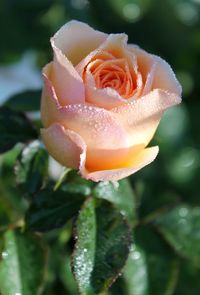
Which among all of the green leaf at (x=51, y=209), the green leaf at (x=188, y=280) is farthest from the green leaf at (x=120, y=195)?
the green leaf at (x=188, y=280)

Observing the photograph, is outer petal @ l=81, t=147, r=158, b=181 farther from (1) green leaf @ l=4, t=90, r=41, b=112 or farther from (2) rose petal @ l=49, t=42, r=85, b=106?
(1) green leaf @ l=4, t=90, r=41, b=112

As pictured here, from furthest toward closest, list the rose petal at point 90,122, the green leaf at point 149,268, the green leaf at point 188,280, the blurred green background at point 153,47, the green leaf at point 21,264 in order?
1. the blurred green background at point 153,47
2. the green leaf at point 188,280
3. the green leaf at point 149,268
4. the green leaf at point 21,264
5. the rose petal at point 90,122

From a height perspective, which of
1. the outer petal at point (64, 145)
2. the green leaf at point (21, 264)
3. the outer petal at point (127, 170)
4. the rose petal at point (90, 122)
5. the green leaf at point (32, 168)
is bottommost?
the green leaf at point (21, 264)

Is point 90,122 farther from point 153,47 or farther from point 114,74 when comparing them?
point 153,47

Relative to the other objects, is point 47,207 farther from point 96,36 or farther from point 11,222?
point 96,36

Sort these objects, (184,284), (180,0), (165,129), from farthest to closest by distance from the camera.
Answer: (180,0), (165,129), (184,284)

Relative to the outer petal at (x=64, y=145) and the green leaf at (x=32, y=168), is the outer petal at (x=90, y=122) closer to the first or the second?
the outer petal at (x=64, y=145)

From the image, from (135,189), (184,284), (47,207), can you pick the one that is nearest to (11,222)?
(47,207)
